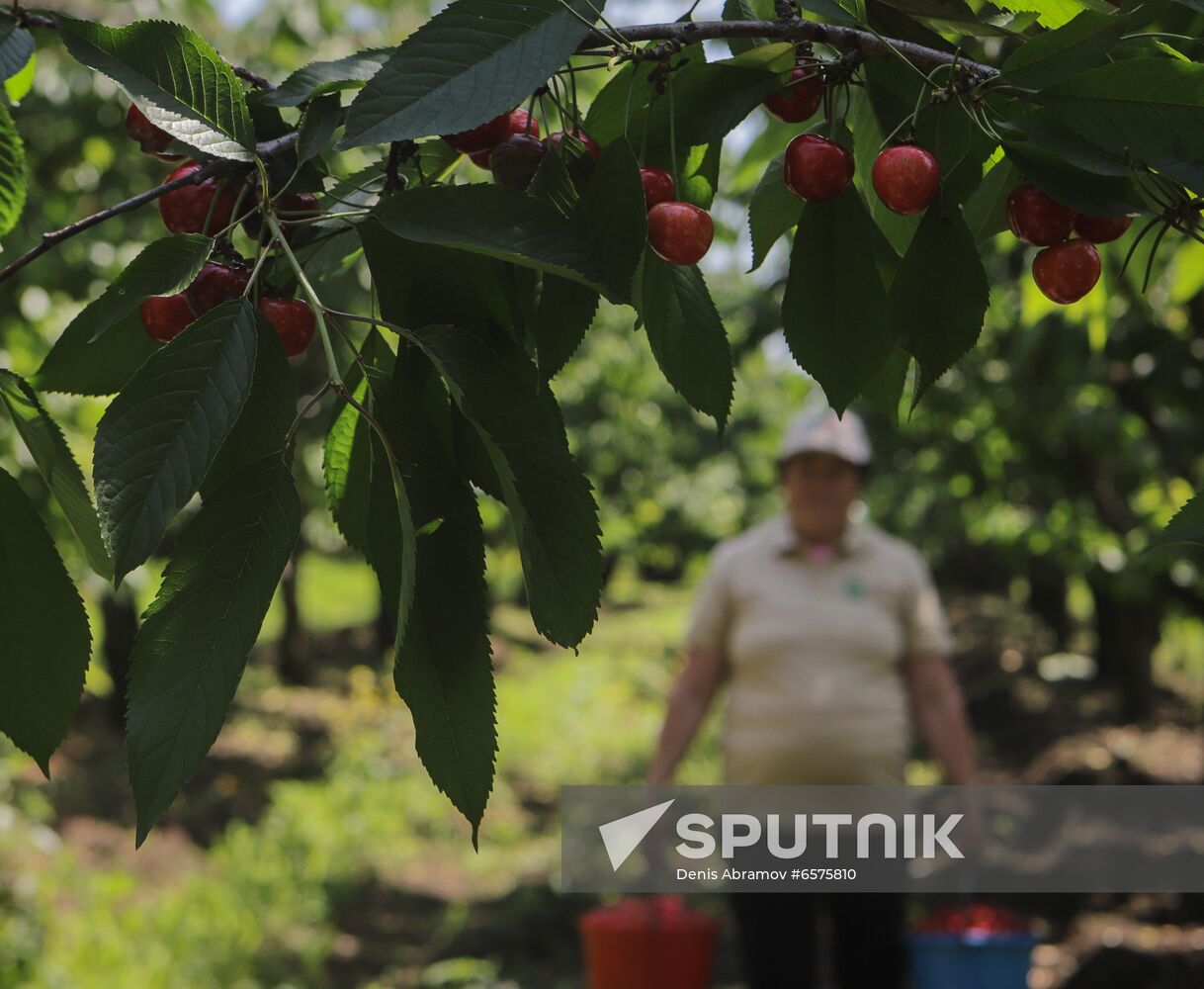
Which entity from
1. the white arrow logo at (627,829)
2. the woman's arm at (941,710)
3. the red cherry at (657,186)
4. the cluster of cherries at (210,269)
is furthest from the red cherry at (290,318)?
the woman's arm at (941,710)

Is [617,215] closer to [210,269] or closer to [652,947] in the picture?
[210,269]

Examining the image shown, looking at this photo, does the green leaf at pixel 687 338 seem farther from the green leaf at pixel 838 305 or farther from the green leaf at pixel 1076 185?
the green leaf at pixel 1076 185

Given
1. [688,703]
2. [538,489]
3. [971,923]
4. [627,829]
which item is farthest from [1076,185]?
[627,829]

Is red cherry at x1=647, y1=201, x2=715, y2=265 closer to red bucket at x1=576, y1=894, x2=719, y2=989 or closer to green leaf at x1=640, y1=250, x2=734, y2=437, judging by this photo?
green leaf at x1=640, y1=250, x2=734, y2=437

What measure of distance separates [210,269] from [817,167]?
394mm

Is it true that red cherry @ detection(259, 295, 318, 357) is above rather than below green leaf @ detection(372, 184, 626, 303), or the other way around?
below

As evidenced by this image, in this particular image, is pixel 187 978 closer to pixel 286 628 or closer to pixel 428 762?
pixel 428 762

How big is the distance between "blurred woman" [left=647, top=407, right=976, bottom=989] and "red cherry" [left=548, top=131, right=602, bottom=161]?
9.45ft

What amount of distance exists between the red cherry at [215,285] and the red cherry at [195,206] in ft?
0.22

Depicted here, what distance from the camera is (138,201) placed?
810 millimetres

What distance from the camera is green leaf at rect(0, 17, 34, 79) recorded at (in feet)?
2.76

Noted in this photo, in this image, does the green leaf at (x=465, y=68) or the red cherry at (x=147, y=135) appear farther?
the red cherry at (x=147, y=135)

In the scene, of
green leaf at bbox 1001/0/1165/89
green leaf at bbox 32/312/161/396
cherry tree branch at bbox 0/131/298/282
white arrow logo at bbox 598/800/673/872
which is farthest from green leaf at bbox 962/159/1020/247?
white arrow logo at bbox 598/800/673/872

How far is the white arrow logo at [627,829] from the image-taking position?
153 inches
